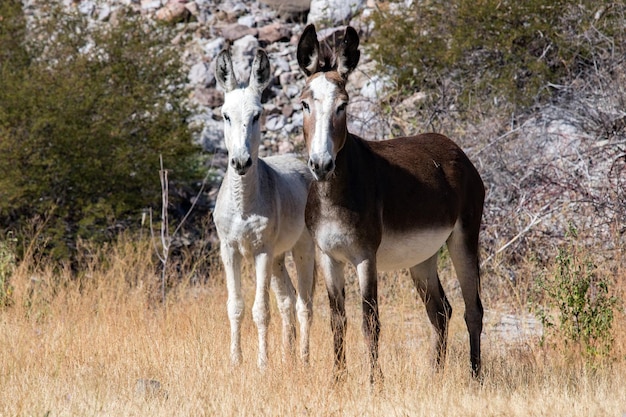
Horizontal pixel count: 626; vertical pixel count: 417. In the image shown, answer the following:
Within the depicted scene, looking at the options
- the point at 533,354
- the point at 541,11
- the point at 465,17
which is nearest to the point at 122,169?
the point at 465,17

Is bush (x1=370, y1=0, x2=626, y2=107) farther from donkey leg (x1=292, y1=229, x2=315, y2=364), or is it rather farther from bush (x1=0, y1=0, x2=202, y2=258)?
donkey leg (x1=292, y1=229, x2=315, y2=364)

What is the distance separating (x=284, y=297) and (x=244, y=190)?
3.98 ft

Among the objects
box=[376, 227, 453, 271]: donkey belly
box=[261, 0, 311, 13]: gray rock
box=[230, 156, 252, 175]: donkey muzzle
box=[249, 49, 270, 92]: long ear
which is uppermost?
box=[249, 49, 270, 92]: long ear

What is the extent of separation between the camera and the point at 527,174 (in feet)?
Result: 36.2

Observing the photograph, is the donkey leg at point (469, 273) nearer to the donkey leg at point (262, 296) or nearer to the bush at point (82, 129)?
the donkey leg at point (262, 296)

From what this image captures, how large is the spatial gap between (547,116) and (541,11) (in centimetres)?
379

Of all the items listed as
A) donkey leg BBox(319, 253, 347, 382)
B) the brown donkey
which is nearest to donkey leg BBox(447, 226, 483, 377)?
the brown donkey

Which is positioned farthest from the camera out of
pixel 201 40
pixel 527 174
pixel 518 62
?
pixel 201 40

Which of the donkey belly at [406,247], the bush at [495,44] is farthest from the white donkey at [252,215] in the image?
the bush at [495,44]

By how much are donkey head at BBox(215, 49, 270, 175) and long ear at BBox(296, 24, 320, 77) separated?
35.8 inches

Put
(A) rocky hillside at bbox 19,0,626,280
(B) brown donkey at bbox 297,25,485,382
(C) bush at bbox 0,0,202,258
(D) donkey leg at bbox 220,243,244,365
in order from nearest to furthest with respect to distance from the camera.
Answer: (B) brown donkey at bbox 297,25,485,382 < (D) donkey leg at bbox 220,243,244,365 < (A) rocky hillside at bbox 19,0,626,280 < (C) bush at bbox 0,0,202,258

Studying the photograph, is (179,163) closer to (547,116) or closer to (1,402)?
(547,116)

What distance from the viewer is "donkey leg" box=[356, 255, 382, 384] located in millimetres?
6117

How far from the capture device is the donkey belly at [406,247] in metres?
6.51
